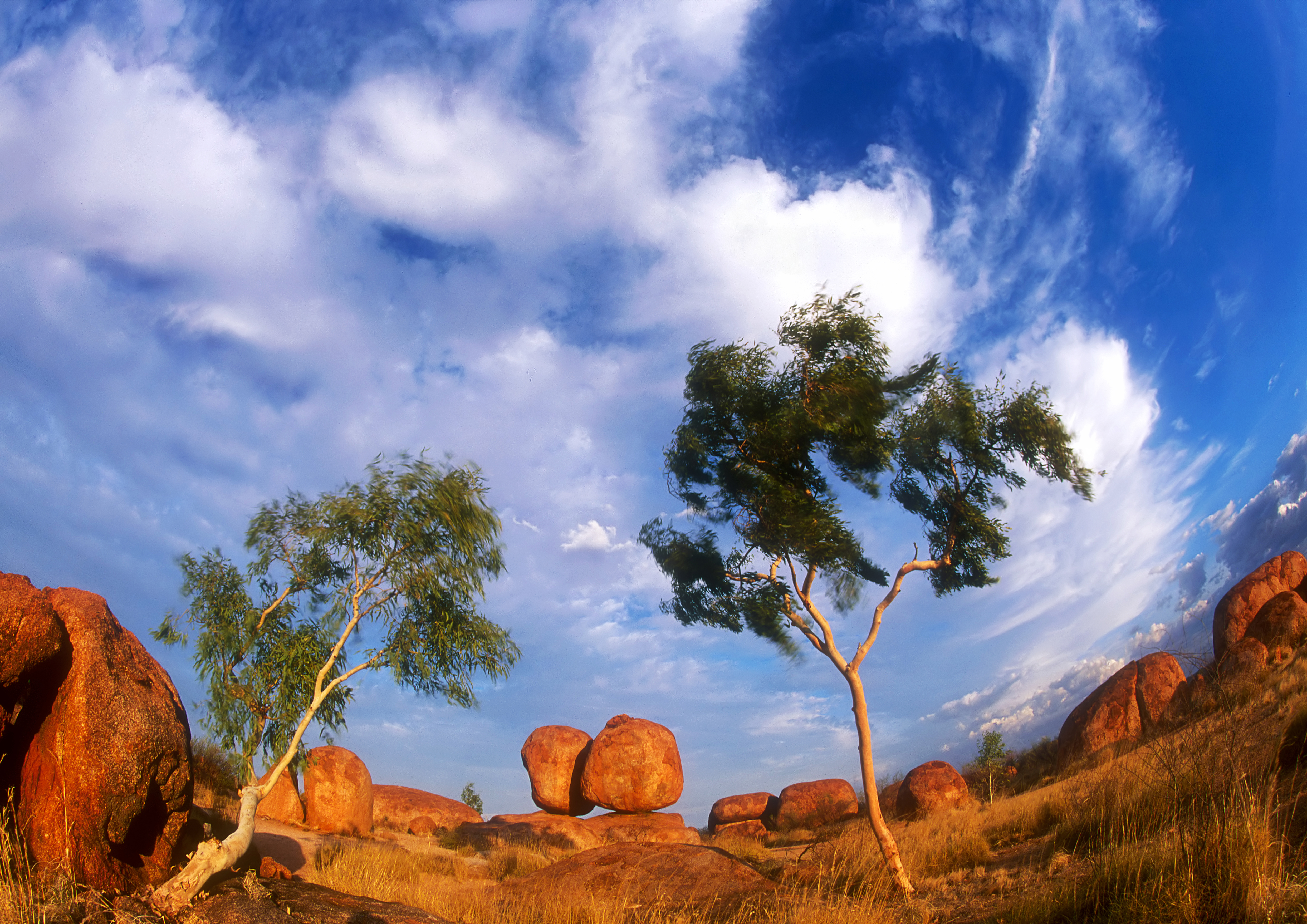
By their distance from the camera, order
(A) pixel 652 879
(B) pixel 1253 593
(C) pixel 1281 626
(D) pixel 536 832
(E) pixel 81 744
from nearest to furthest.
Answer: (E) pixel 81 744 → (A) pixel 652 879 → (C) pixel 1281 626 → (B) pixel 1253 593 → (D) pixel 536 832

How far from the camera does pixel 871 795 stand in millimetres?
12641

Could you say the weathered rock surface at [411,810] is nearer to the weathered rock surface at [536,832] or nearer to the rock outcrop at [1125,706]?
the weathered rock surface at [536,832]

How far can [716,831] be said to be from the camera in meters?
34.0

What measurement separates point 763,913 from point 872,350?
1121cm

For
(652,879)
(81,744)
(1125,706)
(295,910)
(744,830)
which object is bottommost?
(744,830)

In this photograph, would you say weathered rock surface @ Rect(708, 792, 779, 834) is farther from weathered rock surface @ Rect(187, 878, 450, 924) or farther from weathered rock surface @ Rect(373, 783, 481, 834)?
weathered rock surface @ Rect(187, 878, 450, 924)

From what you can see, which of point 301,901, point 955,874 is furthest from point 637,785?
point 301,901

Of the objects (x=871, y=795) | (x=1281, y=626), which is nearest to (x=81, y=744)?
(x=871, y=795)

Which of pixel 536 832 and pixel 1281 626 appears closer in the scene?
pixel 1281 626

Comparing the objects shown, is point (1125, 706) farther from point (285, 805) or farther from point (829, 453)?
point (285, 805)

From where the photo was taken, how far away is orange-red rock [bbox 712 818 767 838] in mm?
31828

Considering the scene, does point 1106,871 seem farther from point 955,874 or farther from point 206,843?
point 206,843

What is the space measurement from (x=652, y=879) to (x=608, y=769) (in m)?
22.4

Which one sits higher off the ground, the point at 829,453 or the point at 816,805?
the point at 829,453
